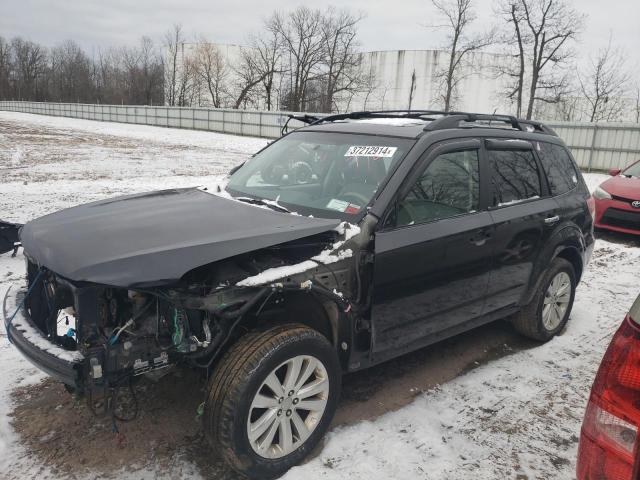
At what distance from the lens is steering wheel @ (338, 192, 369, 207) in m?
3.18

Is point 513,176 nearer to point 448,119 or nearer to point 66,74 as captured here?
point 448,119

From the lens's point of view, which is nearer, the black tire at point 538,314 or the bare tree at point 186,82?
the black tire at point 538,314

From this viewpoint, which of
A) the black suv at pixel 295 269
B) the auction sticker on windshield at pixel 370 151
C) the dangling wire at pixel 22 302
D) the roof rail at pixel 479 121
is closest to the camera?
the black suv at pixel 295 269

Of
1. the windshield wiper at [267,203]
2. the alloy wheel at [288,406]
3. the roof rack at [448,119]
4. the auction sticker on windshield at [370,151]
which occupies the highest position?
the roof rack at [448,119]

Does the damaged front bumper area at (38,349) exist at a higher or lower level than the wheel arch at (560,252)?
lower

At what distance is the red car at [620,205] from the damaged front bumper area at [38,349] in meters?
8.89

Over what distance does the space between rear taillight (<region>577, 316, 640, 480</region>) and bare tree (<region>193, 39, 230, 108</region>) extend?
199 feet

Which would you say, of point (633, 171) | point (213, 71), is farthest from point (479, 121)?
point (213, 71)

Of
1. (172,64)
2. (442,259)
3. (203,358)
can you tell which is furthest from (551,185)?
(172,64)

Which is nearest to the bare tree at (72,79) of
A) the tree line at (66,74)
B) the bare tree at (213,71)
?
the tree line at (66,74)

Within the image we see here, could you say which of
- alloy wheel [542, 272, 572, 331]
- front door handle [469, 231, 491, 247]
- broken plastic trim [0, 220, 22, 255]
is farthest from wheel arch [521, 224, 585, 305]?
broken plastic trim [0, 220, 22, 255]

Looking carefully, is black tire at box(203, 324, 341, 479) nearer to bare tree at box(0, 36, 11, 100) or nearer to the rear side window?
the rear side window

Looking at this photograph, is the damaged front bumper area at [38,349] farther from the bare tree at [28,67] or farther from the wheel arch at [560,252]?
the bare tree at [28,67]

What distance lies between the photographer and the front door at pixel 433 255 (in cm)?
311
